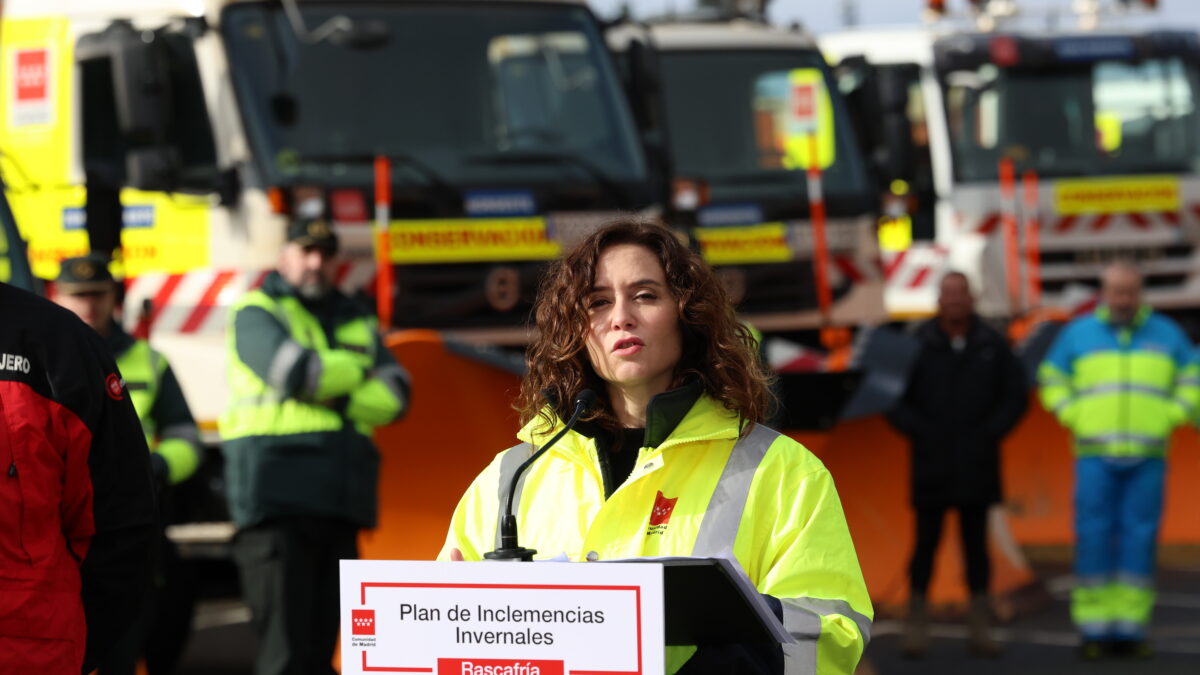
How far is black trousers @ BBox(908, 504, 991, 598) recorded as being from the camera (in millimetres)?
9594

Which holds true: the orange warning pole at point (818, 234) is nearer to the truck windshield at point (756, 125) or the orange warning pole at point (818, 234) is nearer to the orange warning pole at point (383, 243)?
the truck windshield at point (756, 125)

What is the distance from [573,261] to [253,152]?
257 inches

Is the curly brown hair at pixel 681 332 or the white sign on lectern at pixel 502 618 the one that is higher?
the curly brown hair at pixel 681 332

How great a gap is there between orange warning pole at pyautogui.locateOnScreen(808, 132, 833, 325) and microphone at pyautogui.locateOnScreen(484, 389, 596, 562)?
9.15 metres

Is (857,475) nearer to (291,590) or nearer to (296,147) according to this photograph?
(296,147)

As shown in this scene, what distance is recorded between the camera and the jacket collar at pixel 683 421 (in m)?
3.21

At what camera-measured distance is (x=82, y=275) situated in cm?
694

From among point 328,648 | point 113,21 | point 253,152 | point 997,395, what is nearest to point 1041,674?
point 997,395

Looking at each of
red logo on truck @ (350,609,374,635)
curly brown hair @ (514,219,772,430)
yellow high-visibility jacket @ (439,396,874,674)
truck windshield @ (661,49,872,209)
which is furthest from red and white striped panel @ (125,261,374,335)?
red logo on truck @ (350,609,374,635)

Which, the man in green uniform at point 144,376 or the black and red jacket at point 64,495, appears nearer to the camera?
the black and red jacket at point 64,495

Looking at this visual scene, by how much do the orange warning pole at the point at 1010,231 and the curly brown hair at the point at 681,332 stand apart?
12.8 m

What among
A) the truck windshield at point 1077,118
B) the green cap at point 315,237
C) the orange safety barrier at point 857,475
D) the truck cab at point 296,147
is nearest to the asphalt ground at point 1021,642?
the orange safety barrier at point 857,475

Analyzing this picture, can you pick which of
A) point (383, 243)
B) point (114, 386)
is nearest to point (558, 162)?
point (383, 243)

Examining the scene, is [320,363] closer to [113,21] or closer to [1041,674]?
[113,21]
